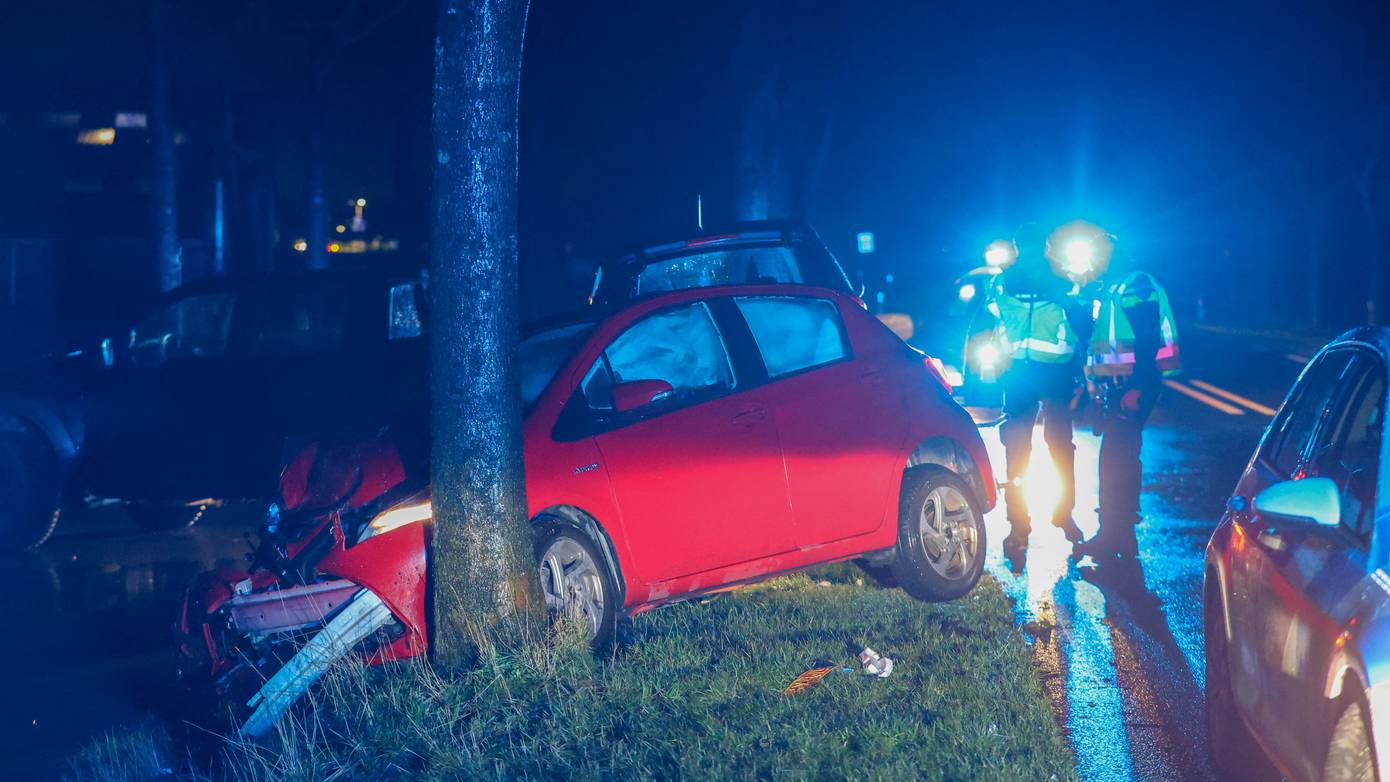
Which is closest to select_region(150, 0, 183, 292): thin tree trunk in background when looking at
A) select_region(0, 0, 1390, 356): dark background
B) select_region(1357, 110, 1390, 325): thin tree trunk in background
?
select_region(0, 0, 1390, 356): dark background

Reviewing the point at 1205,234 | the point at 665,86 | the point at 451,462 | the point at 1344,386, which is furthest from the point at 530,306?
the point at 1205,234

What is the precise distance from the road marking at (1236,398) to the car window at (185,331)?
36.5 ft

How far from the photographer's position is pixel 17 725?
6379mm

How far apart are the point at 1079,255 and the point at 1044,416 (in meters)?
1.12

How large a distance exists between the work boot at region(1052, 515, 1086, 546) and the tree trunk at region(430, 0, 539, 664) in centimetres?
465

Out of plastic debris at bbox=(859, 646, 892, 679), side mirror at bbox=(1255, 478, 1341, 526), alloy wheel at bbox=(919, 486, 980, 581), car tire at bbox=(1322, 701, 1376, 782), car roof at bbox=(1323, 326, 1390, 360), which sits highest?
car roof at bbox=(1323, 326, 1390, 360)

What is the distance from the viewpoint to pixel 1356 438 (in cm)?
457

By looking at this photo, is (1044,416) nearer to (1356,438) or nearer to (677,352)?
(677,352)

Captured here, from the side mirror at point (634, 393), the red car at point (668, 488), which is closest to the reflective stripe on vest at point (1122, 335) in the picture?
the red car at point (668, 488)

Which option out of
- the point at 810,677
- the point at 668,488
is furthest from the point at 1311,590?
the point at 668,488

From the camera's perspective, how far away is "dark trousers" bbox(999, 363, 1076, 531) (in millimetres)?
9633

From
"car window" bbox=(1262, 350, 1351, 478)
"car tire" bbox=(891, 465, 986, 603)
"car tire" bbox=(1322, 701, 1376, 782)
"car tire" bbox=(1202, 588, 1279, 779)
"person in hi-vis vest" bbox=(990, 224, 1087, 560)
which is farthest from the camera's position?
"person in hi-vis vest" bbox=(990, 224, 1087, 560)

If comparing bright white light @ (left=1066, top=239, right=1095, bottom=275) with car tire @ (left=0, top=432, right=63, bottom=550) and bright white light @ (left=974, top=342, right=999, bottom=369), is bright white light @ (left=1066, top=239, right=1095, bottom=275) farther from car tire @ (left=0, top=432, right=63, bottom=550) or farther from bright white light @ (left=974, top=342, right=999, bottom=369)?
car tire @ (left=0, top=432, right=63, bottom=550)

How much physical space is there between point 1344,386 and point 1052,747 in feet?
5.20
